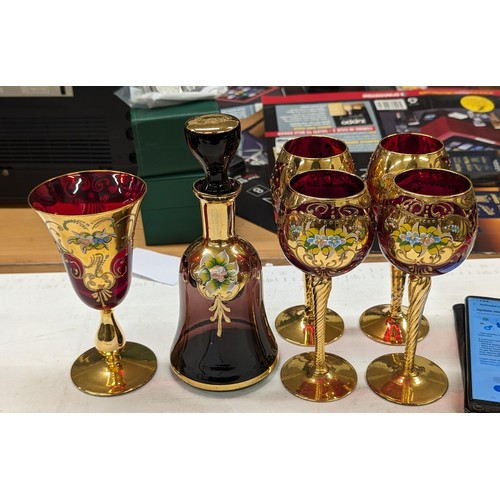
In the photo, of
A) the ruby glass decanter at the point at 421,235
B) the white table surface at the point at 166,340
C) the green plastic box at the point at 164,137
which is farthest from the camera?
the green plastic box at the point at 164,137

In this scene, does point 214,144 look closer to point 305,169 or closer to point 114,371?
point 305,169

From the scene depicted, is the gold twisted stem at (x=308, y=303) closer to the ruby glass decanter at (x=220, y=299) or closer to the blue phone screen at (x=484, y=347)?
the ruby glass decanter at (x=220, y=299)

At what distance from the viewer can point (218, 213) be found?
Result: 0.82m

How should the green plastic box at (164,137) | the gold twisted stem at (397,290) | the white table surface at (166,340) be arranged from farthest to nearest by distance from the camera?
the green plastic box at (164,137)
the gold twisted stem at (397,290)
the white table surface at (166,340)

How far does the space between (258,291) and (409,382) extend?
0.22 m

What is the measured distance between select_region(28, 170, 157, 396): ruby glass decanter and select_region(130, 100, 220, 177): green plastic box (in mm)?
239

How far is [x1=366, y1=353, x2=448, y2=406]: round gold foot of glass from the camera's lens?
0.86m

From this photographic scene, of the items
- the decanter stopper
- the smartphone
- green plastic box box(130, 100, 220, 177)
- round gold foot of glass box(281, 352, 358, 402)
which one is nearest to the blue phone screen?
the smartphone

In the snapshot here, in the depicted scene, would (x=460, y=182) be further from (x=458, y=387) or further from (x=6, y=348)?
(x=6, y=348)

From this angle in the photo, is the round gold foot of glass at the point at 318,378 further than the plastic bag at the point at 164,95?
No

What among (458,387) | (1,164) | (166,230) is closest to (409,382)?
(458,387)

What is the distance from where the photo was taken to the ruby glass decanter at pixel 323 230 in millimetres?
753

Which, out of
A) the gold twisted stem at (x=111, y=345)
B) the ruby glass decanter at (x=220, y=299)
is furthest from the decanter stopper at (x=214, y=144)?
the gold twisted stem at (x=111, y=345)

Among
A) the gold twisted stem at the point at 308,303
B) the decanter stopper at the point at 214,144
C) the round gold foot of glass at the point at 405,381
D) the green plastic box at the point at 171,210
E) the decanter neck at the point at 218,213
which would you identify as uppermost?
the decanter stopper at the point at 214,144
